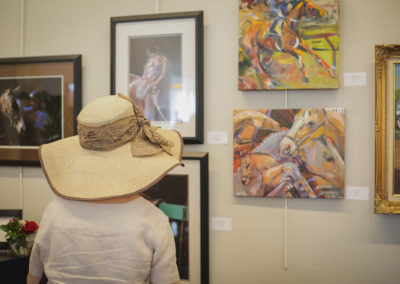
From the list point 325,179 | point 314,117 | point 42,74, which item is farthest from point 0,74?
point 325,179

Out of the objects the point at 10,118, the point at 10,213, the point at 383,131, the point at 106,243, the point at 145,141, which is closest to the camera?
the point at 106,243

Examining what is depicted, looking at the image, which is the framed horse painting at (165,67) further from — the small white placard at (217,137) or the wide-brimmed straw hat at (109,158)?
the wide-brimmed straw hat at (109,158)

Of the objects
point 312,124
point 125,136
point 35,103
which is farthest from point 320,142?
point 35,103

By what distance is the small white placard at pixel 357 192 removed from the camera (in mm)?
1440

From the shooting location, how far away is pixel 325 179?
1.44m

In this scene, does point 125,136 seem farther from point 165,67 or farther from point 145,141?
point 165,67

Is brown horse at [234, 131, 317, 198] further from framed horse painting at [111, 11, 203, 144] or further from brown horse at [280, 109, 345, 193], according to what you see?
framed horse painting at [111, 11, 203, 144]

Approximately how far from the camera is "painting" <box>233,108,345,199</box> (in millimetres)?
1433

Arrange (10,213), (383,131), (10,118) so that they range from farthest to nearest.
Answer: (10,118) → (10,213) → (383,131)

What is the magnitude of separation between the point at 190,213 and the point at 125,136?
2.50 ft

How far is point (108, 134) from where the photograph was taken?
0.87 meters

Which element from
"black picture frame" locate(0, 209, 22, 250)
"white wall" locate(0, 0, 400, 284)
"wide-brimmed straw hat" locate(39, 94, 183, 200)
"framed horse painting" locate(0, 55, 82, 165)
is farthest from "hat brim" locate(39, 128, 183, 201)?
"black picture frame" locate(0, 209, 22, 250)

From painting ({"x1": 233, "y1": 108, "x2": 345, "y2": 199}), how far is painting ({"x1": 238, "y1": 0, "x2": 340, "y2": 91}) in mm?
152

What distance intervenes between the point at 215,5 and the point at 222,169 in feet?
2.83
